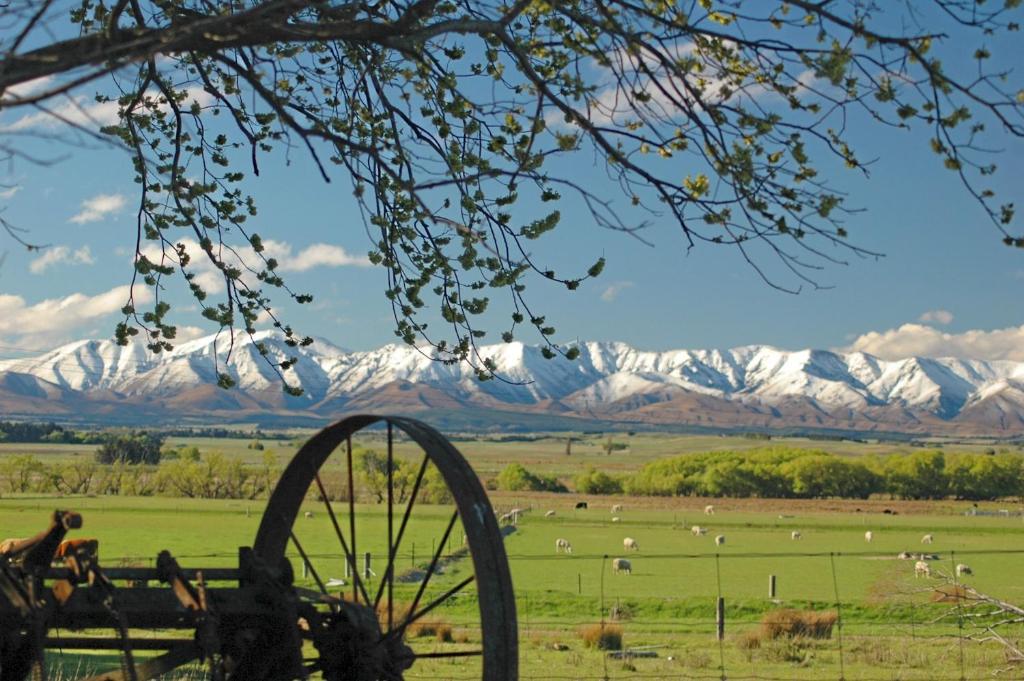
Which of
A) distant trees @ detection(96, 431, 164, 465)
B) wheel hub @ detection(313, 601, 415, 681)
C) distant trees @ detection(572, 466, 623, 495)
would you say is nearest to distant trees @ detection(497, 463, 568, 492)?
distant trees @ detection(572, 466, 623, 495)

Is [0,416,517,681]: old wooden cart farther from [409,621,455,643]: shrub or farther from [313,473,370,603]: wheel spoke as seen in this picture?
[409,621,455,643]: shrub

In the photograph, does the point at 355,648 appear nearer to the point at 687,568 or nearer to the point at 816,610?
the point at 816,610

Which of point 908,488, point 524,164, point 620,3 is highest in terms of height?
point 620,3

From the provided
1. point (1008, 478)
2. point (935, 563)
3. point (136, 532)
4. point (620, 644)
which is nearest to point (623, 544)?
point (935, 563)

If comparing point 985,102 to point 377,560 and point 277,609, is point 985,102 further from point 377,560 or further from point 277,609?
point 377,560

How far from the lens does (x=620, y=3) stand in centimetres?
643

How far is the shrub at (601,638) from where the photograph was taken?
22.8 meters

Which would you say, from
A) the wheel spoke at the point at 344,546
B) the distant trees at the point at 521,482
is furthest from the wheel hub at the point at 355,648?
the distant trees at the point at 521,482

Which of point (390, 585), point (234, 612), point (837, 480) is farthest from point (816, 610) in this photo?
point (837, 480)

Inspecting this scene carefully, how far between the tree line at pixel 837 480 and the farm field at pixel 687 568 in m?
12.9

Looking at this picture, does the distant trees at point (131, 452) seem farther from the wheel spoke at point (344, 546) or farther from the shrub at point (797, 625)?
the wheel spoke at point (344, 546)

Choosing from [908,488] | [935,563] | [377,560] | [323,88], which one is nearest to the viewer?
[323,88]

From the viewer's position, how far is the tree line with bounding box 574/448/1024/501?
108750 millimetres

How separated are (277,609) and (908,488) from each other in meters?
109
